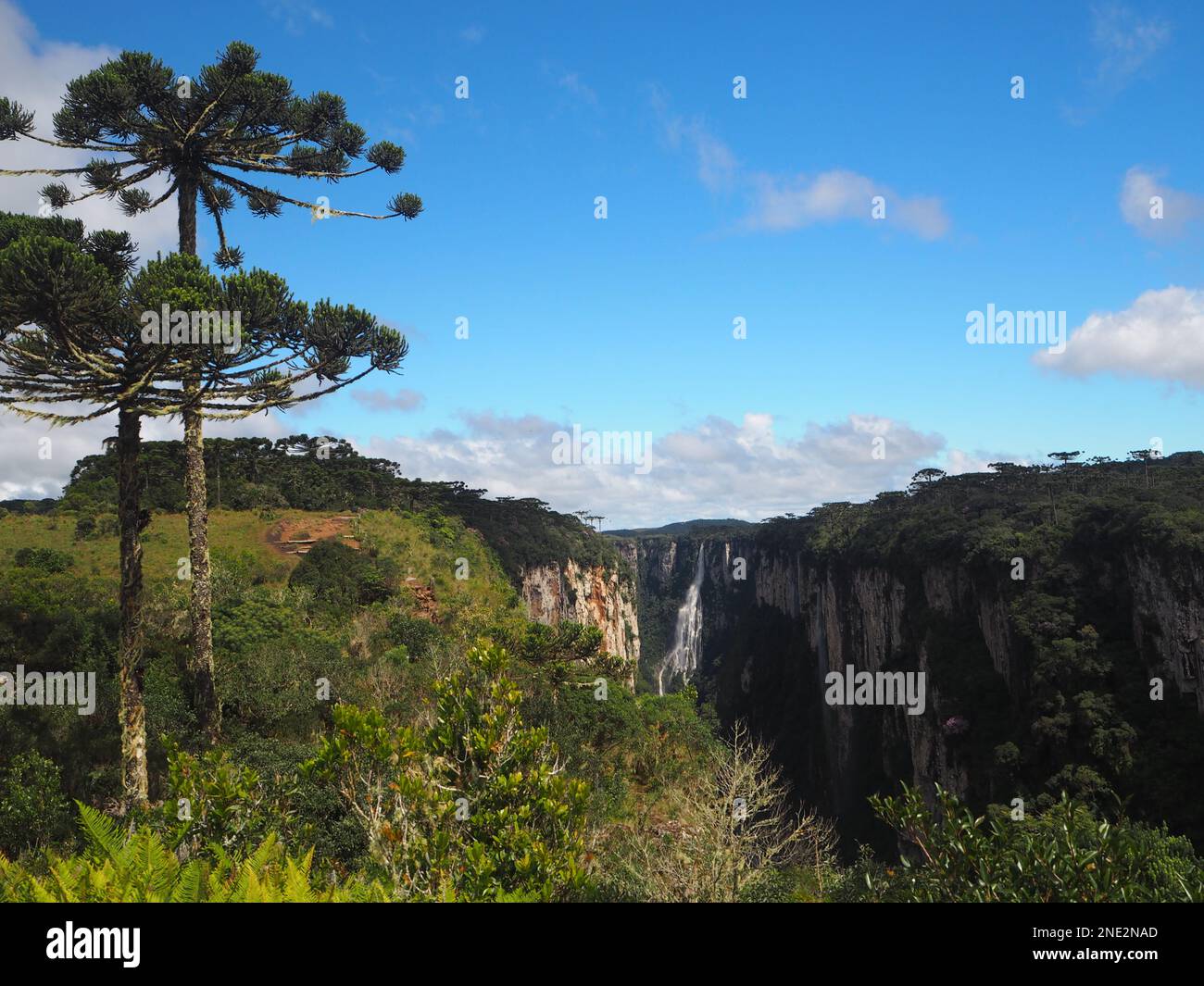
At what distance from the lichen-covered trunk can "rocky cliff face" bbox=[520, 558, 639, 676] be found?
4254cm

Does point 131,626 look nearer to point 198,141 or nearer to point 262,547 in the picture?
point 198,141

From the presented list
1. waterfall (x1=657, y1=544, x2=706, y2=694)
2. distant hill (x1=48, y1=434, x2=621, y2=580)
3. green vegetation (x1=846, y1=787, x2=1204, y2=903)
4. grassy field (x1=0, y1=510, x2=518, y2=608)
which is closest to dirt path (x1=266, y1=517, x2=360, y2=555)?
grassy field (x1=0, y1=510, x2=518, y2=608)

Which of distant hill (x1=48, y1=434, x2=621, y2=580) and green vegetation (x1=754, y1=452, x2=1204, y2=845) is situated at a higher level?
distant hill (x1=48, y1=434, x2=621, y2=580)

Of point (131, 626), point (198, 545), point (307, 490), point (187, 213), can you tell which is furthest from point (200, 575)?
point (307, 490)

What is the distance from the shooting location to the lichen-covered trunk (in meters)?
13.3

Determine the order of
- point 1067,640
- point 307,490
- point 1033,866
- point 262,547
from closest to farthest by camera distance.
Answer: point 1033,866 < point 262,547 < point 1067,640 < point 307,490

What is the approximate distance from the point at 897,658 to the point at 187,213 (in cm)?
6478

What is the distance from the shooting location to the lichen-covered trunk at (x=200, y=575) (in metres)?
13.3

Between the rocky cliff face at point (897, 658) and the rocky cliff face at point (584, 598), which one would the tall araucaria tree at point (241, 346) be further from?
the rocky cliff face at point (584, 598)

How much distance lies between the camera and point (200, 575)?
1354 cm

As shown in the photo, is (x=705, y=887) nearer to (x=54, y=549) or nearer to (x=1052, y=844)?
(x=1052, y=844)

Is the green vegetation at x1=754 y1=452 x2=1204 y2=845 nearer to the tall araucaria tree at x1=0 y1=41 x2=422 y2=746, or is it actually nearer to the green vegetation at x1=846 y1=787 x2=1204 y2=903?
the green vegetation at x1=846 y1=787 x2=1204 y2=903
